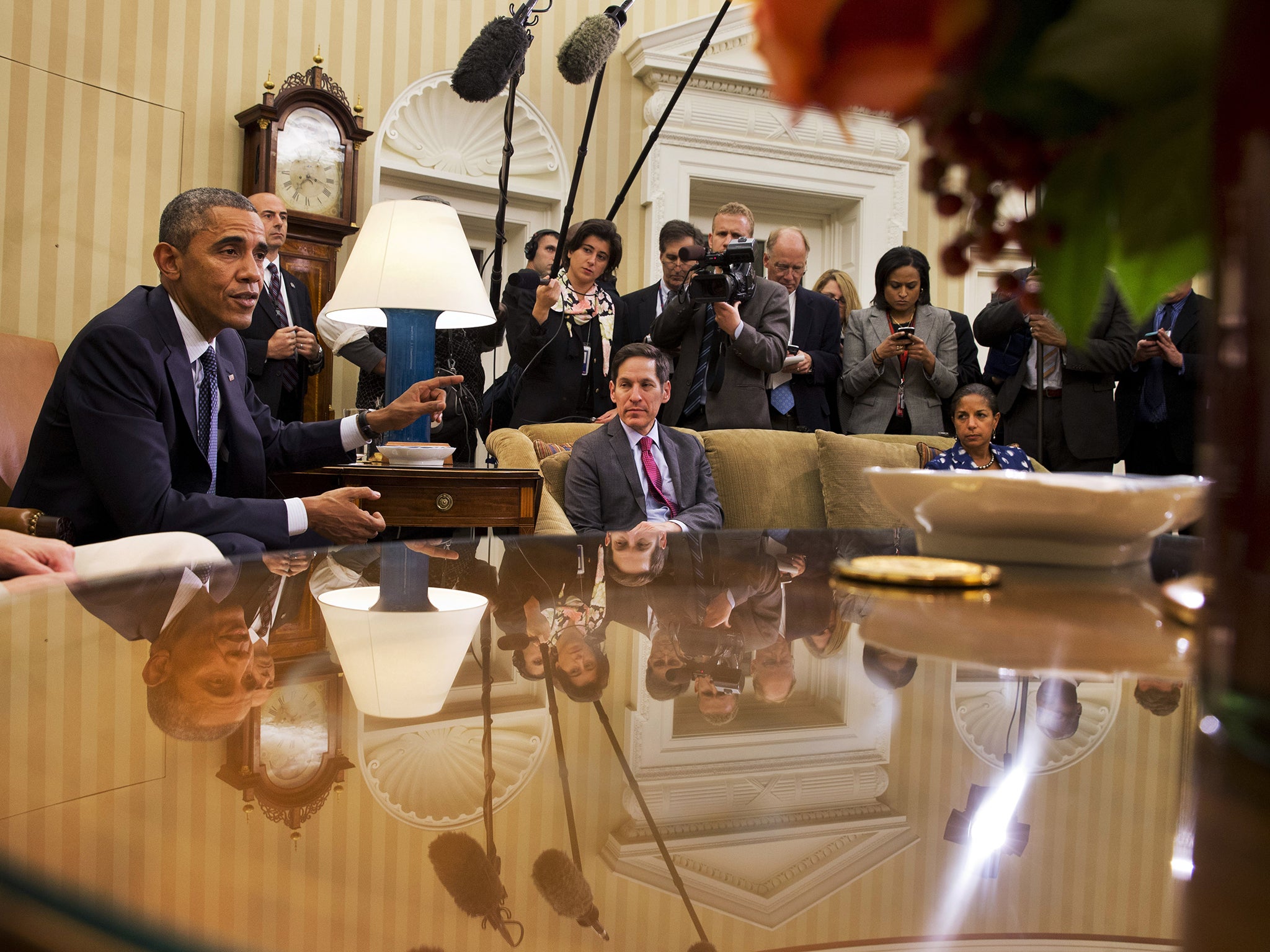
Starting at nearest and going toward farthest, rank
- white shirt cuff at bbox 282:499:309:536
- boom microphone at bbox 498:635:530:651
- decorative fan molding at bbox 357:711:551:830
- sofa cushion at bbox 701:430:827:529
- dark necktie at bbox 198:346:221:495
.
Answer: decorative fan molding at bbox 357:711:551:830
boom microphone at bbox 498:635:530:651
white shirt cuff at bbox 282:499:309:536
dark necktie at bbox 198:346:221:495
sofa cushion at bbox 701:430:827:529

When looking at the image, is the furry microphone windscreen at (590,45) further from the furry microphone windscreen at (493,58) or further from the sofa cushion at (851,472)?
the sofa cushion at (851,472)

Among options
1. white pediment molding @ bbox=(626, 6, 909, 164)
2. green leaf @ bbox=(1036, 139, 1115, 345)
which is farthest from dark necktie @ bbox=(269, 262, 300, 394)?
green leaf @ bbox=(1036, 139, 1115, 345)

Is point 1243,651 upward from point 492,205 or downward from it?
downward

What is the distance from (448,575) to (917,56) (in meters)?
0.75

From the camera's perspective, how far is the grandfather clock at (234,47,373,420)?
4.46 meters

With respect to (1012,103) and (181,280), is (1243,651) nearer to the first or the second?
(1012,103)

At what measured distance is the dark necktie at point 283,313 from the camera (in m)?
3.60

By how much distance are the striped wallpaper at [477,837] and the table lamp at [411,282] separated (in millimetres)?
2207

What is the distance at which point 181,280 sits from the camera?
6.73 feet

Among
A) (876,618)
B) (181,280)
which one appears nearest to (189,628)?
(876,618)

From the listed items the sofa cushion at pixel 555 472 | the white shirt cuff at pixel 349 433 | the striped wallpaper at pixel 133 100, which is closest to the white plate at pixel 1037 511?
the white shirt cuff at pixel 349 433

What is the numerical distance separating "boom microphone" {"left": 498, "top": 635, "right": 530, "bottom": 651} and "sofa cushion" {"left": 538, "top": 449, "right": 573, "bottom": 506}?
7.93 feet

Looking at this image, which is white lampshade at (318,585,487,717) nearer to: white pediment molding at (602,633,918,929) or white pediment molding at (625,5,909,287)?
Result: white pediment molding at (602,633,918,929)

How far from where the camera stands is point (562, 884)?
0.89 ft
